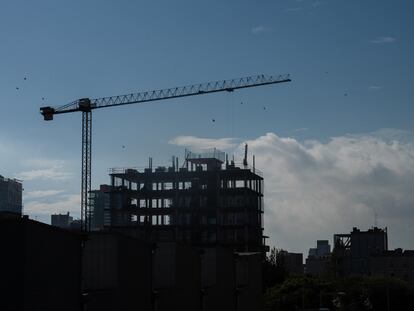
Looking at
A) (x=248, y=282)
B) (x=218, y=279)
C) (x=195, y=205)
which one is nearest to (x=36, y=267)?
(x=218, y=279)

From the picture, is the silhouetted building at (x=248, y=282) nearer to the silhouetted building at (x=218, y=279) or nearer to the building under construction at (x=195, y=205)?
the silhouetted building at (x=218, y=279)

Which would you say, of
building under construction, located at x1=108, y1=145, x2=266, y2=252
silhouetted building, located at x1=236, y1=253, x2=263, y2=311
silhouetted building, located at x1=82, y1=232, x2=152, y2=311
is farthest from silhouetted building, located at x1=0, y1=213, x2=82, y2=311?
building under construction, located at x1=108, y1=145, x2=266, y2=252

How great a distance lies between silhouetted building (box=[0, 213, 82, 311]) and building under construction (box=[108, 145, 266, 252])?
14302 centimetres

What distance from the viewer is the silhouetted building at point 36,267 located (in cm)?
3192

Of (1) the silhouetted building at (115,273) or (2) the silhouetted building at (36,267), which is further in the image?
(1) the silhouetted building at (115,273)

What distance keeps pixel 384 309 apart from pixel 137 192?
85430mm

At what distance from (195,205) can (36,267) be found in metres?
152

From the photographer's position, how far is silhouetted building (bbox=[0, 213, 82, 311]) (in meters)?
31.9

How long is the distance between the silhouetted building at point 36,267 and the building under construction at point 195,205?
5631 inches

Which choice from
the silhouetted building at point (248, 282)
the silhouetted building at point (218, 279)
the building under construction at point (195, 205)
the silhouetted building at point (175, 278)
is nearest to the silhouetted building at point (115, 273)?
the silhouetted building at point (175, 278)

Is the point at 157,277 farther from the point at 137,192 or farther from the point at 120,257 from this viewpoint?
the point at 137,192

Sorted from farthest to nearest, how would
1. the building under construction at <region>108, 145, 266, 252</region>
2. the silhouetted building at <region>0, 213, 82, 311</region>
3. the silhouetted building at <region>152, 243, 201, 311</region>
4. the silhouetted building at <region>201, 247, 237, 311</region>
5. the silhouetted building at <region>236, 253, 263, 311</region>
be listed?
the building under construction at <region>108, 145, 266, 252</region>, the silhouetted building at <region>236, 253, 263, 311</region>, the silhouetted building at <region>201, 247, 237, 311</region>, the silhouetted building at <region>152, 243, 201, 311</region>, the silhouetted building at <region>0, 213, 82, 311</region>

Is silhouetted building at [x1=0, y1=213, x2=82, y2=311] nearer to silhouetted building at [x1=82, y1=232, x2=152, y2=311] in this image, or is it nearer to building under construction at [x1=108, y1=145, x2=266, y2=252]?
silhouetted building at [x1=82, y1=232, x2=152, y2=311]

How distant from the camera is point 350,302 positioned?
117 metres
